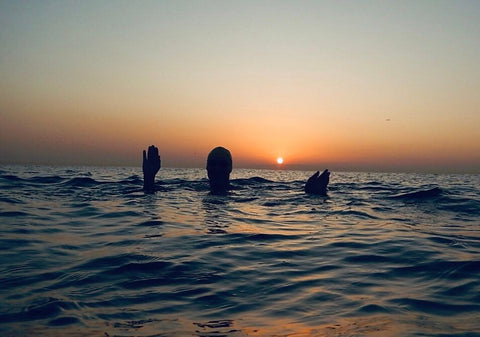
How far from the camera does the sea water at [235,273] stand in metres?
5.35

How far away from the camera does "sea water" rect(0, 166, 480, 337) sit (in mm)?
5352

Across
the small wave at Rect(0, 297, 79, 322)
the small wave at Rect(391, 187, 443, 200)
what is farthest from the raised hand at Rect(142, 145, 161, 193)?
the small wave at Rect(0, 297, 79, 322)

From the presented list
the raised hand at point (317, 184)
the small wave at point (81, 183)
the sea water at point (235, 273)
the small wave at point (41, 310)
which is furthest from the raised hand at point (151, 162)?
the small wave at point (41, 310)

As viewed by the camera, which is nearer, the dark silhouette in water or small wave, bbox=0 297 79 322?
small wave, bbox=0 297 79 322

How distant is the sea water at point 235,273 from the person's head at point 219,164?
5552mm

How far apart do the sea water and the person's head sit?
5552mm

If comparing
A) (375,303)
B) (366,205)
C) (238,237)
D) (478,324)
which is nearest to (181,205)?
(238,237)

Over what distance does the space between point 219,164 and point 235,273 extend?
14.2m

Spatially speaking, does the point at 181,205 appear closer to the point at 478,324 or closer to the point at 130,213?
the point at 130,213

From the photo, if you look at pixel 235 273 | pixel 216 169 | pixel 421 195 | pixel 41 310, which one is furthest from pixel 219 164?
pixel 41 310

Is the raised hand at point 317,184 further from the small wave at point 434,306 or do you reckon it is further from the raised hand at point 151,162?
the small wave at point 434,306

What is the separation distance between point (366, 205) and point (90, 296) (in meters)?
15.4

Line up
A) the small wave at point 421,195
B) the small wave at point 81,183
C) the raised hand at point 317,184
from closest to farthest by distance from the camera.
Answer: the small wave at point 421,195 < the raised hand at point 317,184 < the small wave at point 81,183

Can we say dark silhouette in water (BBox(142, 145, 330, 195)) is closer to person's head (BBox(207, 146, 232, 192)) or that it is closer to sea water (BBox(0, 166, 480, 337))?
person's head (BBox(207, 146, 232, 192))
